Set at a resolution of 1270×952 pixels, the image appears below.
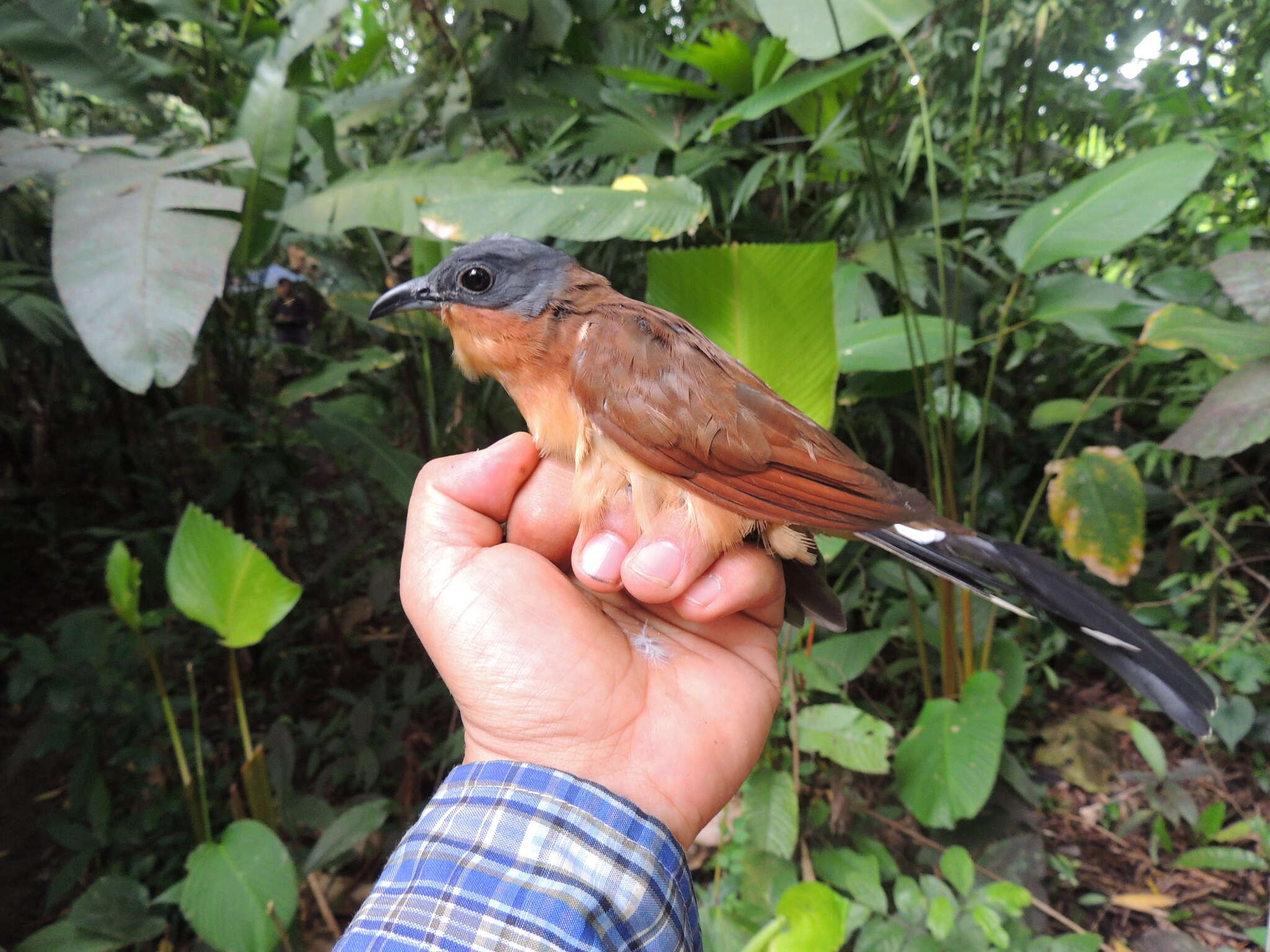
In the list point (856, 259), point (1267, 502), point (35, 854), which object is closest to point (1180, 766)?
point (1267, 502)

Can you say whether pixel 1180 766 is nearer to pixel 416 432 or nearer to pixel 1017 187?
pixel 1017 187

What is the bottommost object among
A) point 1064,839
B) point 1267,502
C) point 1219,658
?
point 1064,839

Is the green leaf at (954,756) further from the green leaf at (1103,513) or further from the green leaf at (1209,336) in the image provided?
the green leaf at (1209,336)

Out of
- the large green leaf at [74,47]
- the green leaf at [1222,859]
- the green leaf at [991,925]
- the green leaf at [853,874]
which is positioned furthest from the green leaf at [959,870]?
the large green leaf at [74,47]

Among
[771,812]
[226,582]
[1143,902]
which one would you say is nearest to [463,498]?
[226,582]

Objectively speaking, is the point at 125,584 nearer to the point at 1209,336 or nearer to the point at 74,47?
the point at 74,47

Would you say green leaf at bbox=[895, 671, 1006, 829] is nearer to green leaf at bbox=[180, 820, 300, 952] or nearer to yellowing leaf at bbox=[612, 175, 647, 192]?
green leaf at bbox=[180, 820, 300, 952]

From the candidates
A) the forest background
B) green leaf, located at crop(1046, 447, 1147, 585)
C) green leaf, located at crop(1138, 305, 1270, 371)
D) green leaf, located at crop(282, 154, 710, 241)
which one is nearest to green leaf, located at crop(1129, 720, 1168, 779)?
the forest background
